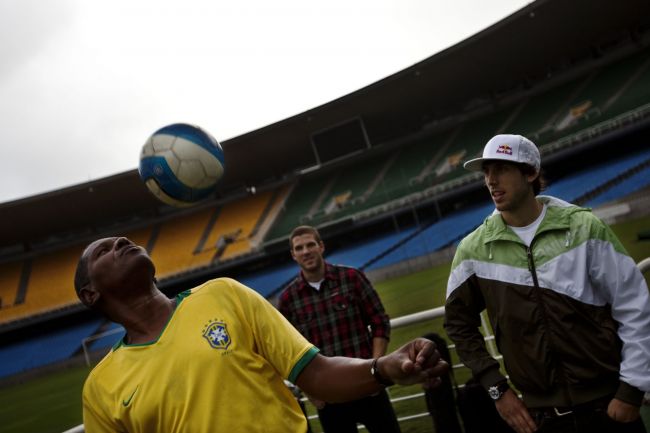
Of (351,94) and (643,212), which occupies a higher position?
(351,94)

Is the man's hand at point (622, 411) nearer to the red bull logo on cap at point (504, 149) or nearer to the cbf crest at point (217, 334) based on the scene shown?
the red bull logo on cap at point (504, 149)

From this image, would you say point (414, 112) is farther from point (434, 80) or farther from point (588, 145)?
point (588, 145)

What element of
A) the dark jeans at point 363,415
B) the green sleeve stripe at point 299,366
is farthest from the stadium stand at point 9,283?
the green sleeve stripe at point 299,366

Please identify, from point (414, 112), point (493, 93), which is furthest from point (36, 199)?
point (493, 93)

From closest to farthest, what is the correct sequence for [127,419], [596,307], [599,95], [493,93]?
1. [127,419]
2. [596,307]
3. [599,95]
4. [493,93]

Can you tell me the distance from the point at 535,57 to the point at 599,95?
3.18 metres

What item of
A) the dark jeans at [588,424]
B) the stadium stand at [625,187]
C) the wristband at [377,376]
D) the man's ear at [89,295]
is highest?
the man's ear at [89,295]

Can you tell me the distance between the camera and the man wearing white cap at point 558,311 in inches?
94.2

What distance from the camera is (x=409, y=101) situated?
26.5 meters

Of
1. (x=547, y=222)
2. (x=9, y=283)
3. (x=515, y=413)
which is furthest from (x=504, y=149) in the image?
(x=9, y=283)

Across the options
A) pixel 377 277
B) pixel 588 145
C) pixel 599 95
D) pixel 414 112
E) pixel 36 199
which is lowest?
pixel 377 277

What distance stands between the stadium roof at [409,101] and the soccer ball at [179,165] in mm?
19248

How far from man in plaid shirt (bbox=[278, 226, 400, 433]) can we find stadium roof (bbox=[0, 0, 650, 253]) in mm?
19884

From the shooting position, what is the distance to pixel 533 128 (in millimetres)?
25047
